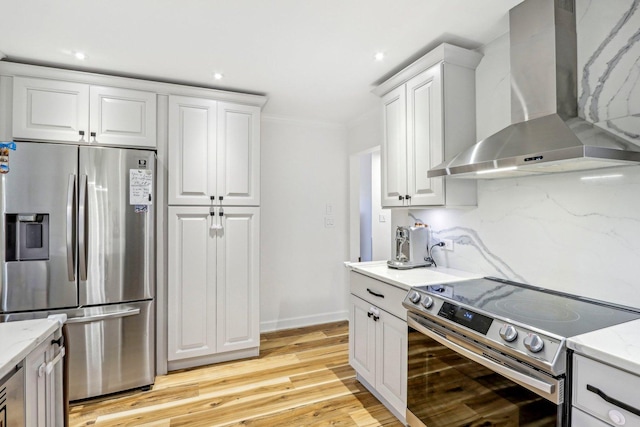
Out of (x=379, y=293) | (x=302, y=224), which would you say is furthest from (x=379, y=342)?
(x=302, y=224)

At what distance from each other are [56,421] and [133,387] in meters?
1.15

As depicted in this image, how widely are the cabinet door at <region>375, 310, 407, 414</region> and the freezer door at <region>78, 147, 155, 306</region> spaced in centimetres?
179

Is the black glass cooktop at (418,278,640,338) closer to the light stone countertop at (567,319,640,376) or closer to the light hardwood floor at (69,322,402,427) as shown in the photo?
the light stone countertop at (567,319,640,376)

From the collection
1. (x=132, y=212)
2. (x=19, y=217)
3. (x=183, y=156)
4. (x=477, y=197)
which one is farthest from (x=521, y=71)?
(x=19, y=217)

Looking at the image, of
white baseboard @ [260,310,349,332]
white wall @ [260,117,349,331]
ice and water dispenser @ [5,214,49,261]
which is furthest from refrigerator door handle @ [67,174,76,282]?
white baseboard @ [260,310,349,332]

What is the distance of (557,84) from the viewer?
1.57 meters

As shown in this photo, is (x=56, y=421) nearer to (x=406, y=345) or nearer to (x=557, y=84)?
(x=406, y=345)

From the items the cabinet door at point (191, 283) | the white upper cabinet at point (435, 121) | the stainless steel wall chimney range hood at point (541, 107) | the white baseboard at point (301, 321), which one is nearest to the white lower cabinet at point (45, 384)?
the cabinet door at point (191, 283)

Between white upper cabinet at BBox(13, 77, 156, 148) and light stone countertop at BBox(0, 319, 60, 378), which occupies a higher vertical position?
white upper cabinet at BBox(13, 77, 156, 148)

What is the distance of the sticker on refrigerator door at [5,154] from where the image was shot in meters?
2.10

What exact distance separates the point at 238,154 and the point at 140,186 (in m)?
0.85

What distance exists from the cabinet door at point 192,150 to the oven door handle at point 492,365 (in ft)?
6.62

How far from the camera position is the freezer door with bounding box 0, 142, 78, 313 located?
213 cm

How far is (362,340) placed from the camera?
2393mm
